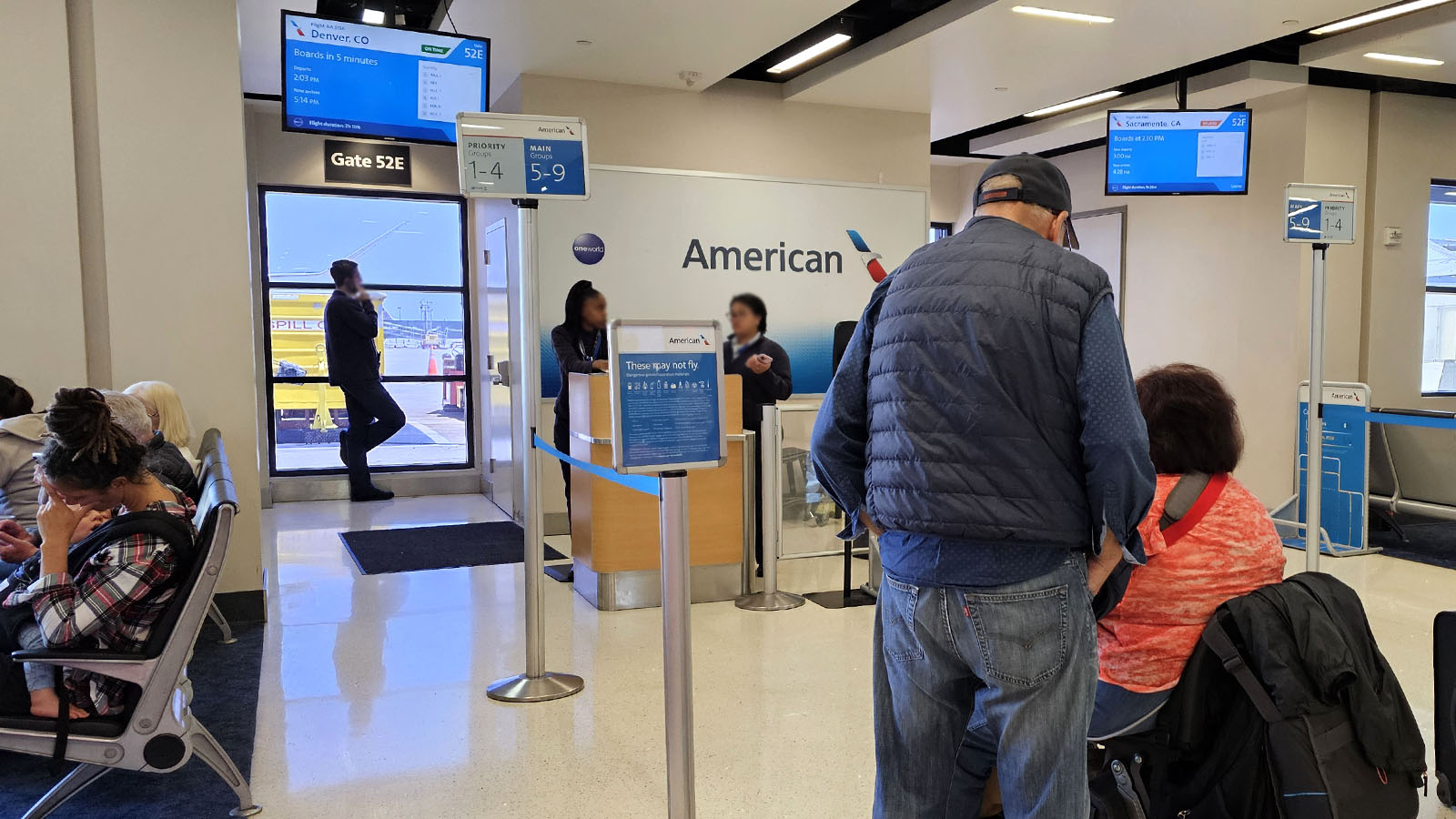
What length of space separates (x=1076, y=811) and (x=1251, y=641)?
0.52m

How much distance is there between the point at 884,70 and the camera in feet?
21.8

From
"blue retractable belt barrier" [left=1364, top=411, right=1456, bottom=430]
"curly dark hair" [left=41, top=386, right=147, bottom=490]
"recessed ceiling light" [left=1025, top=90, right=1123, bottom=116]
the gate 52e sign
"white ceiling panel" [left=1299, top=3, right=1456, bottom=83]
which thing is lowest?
"blue retractable belt barrier" [left=1364, top=411, right=1456, bottom=430]

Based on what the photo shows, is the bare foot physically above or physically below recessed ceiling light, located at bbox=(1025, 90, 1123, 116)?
below

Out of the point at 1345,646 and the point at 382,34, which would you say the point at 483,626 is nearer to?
the point at 382,34

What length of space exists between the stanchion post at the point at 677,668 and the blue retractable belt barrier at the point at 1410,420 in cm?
547

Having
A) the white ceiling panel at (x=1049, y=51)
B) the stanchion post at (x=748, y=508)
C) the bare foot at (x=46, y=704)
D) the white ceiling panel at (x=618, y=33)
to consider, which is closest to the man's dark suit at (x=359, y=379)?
the white ceiling panel at (x=618, y=33)

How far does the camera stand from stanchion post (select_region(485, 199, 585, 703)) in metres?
3.61

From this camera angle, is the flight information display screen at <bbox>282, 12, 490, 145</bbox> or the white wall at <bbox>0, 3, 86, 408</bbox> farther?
the flight information display screen at <bbox>282, 12, 490, 145</bbox>

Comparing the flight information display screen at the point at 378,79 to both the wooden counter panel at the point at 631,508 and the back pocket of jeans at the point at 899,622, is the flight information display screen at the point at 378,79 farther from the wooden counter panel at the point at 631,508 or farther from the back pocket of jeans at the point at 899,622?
the back pocket of jeans at the point at 899,622

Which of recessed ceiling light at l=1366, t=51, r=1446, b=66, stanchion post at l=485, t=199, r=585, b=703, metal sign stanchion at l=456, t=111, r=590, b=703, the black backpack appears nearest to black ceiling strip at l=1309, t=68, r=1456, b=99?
recessed ceiling light at l=1366, t=51, r=1446, b=66

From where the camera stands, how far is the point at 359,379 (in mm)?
8234

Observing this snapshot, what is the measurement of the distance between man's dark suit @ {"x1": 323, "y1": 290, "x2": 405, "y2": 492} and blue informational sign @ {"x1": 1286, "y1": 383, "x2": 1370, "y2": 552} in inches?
265

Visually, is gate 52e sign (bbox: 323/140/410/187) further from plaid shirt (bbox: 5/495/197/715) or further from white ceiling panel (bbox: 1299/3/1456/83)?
white ceiling panel (bbox: 1299/3/1456/83)

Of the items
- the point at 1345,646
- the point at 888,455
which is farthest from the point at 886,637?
the point at 1345,646
